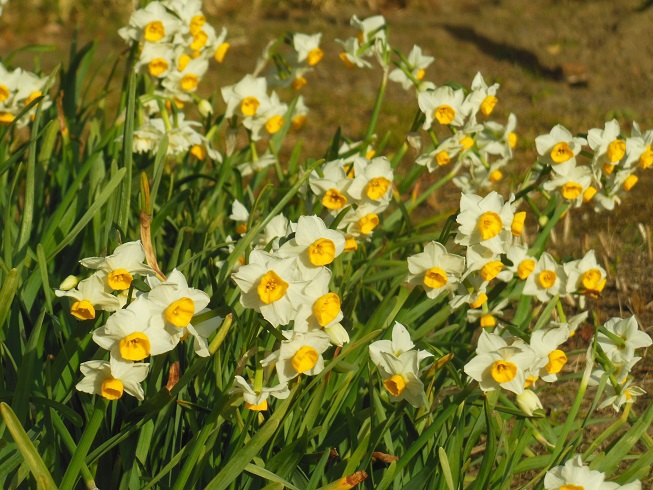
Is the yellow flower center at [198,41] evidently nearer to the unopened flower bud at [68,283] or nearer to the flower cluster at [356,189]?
the flower cluster at [356,189]

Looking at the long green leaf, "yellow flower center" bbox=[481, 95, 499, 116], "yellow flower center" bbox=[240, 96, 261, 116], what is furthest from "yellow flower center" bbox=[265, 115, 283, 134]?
the long green leaf

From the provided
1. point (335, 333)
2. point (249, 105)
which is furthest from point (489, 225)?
point (249, 105)

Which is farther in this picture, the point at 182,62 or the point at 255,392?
the point at 182,62

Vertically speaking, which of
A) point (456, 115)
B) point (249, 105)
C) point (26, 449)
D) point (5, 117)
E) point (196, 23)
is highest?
point (456, 115)

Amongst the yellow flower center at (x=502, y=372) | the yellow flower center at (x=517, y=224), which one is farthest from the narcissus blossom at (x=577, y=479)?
the yellow flower center at (x=517, y=224)

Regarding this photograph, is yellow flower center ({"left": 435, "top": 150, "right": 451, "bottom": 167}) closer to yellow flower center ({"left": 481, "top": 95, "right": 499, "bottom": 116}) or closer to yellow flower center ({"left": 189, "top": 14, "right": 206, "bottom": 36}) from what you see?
yellow flower center ({"left": 481, "top": 95, "right": 499, "bottom": 116})

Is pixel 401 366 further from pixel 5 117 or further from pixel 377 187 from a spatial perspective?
pixel 5 117
